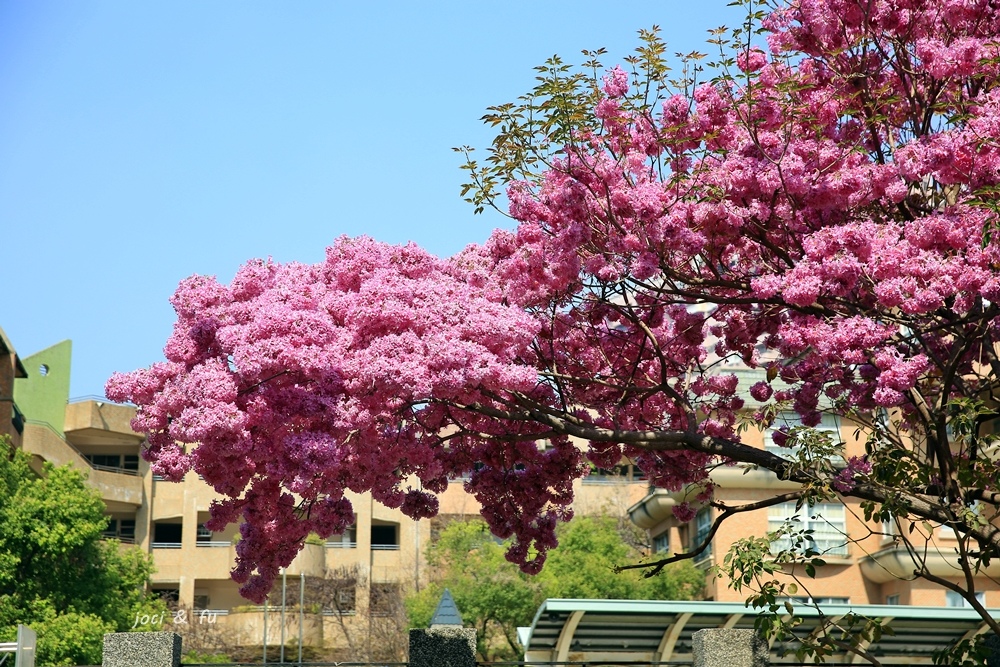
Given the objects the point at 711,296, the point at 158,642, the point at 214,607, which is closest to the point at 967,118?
the point at 711,296

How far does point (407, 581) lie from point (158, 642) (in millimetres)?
50186

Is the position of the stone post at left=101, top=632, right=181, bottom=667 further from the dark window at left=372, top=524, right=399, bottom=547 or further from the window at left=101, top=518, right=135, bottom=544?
the dark window at left=372, top=524, right=399, bottom=547

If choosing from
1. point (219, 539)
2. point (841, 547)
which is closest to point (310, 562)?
point (219, 539)

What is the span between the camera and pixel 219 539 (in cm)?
6694

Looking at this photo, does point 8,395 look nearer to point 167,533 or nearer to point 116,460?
point 116,460

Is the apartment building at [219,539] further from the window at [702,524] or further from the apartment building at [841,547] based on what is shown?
the apartment building at [841,547]

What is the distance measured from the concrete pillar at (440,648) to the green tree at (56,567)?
85.5ft

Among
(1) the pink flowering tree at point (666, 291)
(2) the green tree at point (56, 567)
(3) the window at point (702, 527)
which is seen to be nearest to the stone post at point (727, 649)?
(1) the pink flowering tree at point (666, 291)

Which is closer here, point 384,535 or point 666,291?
point 666,291

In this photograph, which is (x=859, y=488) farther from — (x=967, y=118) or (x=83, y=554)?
(x=83, y=554)

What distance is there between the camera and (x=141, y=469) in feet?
218

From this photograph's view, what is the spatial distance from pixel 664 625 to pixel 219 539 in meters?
46.3

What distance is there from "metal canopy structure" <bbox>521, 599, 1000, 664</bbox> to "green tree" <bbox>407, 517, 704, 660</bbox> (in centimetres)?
2469

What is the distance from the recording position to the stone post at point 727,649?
1419cm
